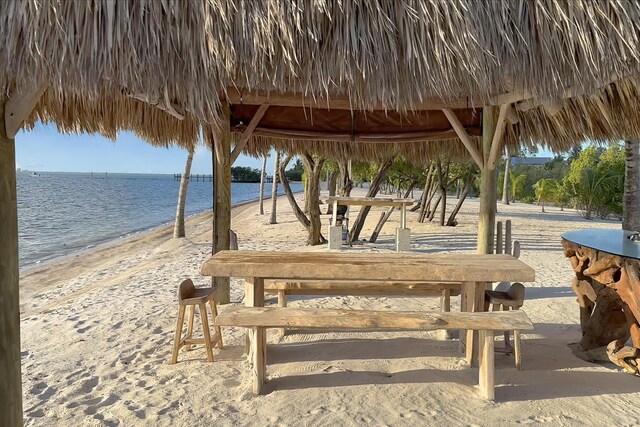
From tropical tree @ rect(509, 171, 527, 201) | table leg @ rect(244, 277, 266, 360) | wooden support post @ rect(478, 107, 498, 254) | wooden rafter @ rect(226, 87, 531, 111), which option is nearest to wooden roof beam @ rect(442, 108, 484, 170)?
wooden support post @ rect(478, 107, 498, 254)

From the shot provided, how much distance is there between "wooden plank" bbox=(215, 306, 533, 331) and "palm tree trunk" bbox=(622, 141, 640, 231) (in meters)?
3.90

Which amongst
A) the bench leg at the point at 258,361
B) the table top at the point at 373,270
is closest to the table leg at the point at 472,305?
the table top at the point at 373,270

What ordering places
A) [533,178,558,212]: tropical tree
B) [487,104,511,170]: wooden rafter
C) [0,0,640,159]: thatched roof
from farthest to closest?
[533,178,558,212]: tropical tree < [487,104,511,170]: wooden rafter < [0,0,640,159]: thatched roof

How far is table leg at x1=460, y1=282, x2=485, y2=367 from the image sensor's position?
9.32 ft

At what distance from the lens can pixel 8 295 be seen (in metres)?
1.82

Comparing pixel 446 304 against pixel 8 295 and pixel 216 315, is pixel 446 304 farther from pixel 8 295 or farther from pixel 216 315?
pixel 8 295

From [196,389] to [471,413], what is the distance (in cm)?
179

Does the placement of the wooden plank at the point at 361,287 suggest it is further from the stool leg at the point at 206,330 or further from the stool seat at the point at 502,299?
the stool leg at the point at 206,330

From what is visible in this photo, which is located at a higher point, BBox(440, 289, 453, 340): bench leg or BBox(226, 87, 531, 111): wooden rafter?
BBox(226, 87, 531, 111): wooden rafter

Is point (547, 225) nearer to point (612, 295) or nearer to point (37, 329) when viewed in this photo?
point (612, 295)

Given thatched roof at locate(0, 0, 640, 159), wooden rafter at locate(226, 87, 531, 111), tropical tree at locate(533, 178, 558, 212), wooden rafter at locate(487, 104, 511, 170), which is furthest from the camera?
tropical tree at locate(533, 178, 558, 212)

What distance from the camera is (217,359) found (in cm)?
313

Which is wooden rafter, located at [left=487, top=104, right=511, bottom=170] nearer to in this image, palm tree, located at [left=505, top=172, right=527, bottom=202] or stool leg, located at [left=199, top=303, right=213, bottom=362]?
stool leg, located at [left=199, top=303, right=213, bottom=362]

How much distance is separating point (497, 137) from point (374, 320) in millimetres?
2551
